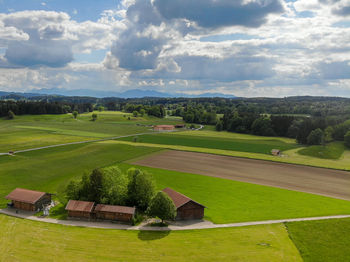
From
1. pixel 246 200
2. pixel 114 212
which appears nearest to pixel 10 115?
pixel 114 212

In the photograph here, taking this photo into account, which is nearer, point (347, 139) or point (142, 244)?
point (142, 244)

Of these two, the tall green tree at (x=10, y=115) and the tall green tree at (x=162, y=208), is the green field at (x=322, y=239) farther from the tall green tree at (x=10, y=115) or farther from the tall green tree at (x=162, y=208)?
the tall green tree at (x=10, y=115)

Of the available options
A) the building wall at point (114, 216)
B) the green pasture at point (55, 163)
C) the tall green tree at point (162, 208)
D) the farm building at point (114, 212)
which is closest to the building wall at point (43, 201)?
the green pasture at point (55, 163)

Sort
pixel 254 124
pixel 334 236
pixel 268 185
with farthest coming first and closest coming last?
pixel 254 124 < pixel 268 185 < pixel 334 236

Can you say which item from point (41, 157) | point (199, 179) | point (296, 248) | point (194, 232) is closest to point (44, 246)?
point (194, 232)

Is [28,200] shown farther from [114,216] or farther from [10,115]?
[10,115]

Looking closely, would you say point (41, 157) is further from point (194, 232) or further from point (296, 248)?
point (296, 248)
